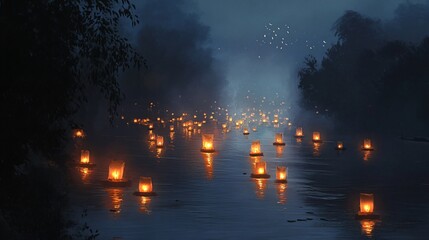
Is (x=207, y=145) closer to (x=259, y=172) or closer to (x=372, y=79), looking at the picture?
(x=259, y=172)

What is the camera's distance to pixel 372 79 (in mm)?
Answer: 114000

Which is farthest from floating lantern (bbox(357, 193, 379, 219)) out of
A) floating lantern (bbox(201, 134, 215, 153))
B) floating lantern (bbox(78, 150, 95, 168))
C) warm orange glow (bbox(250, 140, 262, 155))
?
floating lantern (bbox(201, 134, 215, 153))

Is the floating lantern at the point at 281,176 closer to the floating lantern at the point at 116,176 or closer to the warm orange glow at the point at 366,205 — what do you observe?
the floating lantern at the point at 116,176

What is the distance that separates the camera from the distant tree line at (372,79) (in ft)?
312

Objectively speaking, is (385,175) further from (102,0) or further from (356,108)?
(356,108)

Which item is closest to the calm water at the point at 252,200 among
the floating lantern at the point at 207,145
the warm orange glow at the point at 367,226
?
the warm orange glow at the point at 367,226

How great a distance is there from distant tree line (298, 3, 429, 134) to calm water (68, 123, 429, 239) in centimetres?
4805

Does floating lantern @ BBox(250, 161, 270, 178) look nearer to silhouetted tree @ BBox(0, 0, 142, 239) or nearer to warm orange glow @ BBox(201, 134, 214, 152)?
warm orange glow @ BBox(201, 134, 214, 152)

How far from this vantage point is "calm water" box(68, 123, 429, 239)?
20438 mm

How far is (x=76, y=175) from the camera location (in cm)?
3531

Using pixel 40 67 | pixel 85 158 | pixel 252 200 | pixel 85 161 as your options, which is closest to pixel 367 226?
pixel 252 200

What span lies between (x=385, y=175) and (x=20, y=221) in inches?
960

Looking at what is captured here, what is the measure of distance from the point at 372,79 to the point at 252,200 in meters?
88.9

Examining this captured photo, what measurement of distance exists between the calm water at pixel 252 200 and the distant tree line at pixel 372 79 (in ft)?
158
